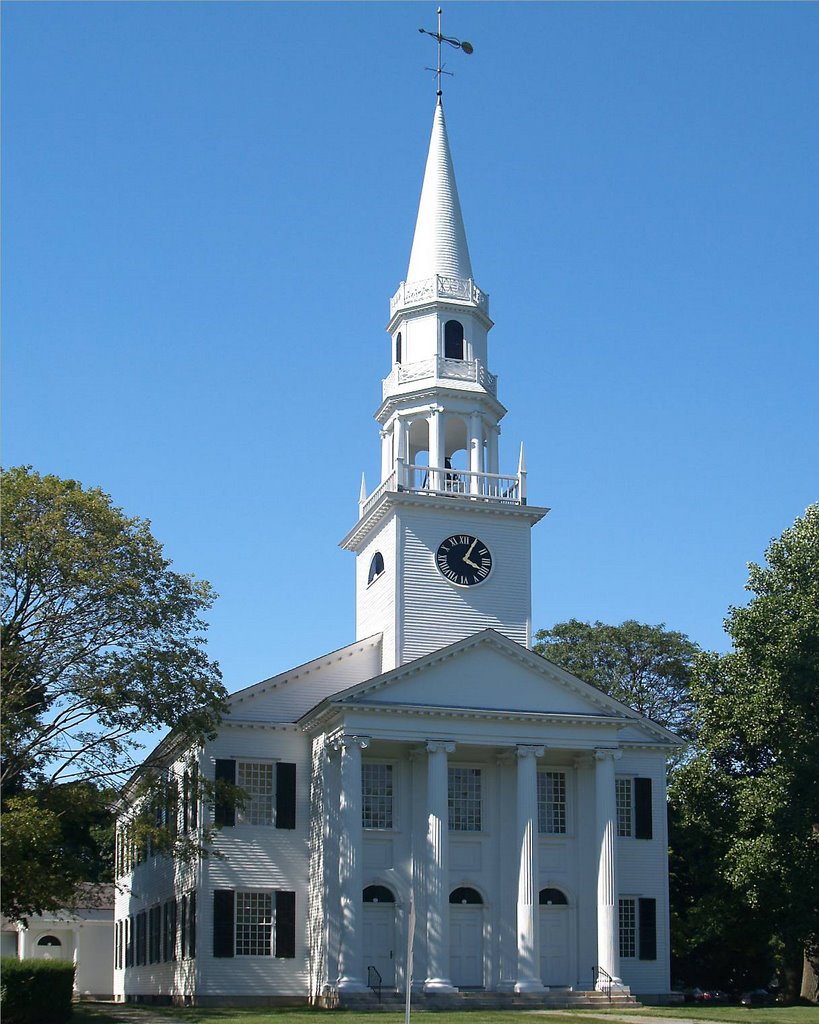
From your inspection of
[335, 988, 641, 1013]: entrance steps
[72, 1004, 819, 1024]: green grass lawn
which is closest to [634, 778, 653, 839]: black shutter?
[335, 988, 641, 1013]: entrance steps

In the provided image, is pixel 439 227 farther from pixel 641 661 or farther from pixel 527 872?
pixel 641 661

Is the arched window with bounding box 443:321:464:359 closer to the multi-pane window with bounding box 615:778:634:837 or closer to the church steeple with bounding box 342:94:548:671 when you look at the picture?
the church steeple with bounding box 342:94:548:671

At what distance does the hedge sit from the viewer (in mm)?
29719

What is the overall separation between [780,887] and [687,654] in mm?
25219

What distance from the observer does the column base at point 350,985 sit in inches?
1443

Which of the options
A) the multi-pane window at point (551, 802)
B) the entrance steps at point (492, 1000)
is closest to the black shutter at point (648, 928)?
the multi-pane window at point (551, 802)

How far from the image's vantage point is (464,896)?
40750 mm

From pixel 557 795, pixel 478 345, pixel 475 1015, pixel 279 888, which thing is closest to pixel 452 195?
pixel 478 345

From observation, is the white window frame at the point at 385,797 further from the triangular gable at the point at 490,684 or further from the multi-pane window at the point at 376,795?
the triangular gable at the point at 490,684

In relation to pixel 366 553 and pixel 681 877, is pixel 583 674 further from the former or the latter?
pixel 366 553

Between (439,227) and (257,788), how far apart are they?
66.7 feet

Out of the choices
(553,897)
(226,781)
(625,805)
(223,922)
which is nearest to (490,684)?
(553,897)

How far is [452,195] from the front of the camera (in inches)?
1911

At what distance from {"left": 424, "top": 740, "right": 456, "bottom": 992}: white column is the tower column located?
2138 millimetres
